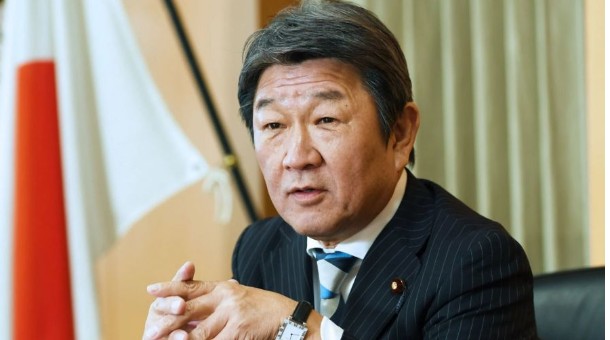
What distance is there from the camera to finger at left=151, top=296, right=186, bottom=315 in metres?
1.69

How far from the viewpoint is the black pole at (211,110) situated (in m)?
3.62

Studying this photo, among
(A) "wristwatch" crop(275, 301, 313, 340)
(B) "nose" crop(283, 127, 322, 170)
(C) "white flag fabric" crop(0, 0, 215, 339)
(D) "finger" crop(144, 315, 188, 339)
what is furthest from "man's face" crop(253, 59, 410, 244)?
(C) "white flag fabric" crop(0, 0, 215, 339)

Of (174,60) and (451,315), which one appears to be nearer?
(451,315)

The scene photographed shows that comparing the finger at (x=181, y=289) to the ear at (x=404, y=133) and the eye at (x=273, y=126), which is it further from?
the ear at (x=404, y=133)

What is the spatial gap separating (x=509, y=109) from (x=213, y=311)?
7.58ft

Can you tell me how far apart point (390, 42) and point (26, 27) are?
2004 mm

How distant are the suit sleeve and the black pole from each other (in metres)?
1.91

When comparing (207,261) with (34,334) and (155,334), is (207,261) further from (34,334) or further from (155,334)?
(155,334)

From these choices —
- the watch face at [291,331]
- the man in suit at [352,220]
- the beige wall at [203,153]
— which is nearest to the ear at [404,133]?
the man in suit at [352,220]

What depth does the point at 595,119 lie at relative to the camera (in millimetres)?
3547

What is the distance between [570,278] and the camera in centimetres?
216

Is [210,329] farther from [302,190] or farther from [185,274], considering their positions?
[302,190]

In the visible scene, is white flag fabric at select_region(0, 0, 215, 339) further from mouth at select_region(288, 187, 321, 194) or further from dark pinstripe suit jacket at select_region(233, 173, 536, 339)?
mouth at select_region(288, 187, 321, 194)

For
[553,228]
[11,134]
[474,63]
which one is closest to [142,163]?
[11,134]
